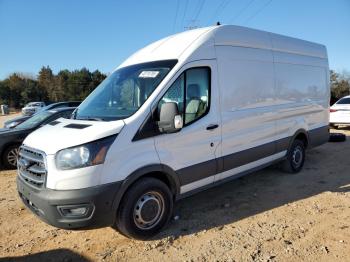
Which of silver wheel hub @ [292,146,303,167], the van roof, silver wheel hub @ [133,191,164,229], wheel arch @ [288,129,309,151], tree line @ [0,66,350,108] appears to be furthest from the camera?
tree line @ [0,66,350,108]

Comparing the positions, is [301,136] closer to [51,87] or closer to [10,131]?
[10,131]

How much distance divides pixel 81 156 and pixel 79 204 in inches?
21.0

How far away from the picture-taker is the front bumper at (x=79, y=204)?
3592 millimetres

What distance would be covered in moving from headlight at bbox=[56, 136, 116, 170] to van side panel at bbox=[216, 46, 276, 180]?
2039 mm

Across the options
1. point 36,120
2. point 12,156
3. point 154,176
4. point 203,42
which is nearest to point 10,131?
point 12,156

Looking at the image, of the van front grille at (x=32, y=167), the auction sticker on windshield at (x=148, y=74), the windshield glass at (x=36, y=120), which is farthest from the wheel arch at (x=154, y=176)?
the windshield glass at (x=36, y=120)

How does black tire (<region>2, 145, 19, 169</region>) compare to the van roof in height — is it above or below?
below

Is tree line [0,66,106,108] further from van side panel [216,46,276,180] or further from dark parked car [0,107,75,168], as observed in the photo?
van side panel [216,46,276,180]

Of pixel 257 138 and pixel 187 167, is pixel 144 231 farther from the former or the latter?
pixel 257 138

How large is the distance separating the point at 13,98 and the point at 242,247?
5937 centimetres

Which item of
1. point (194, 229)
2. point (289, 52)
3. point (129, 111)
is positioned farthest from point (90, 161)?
point (289, 52)

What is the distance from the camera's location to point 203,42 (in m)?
4.71

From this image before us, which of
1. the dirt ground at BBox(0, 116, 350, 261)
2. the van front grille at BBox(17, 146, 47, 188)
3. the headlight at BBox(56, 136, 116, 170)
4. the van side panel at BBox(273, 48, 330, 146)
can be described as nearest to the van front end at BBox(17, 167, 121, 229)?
the van front grille at BBox(17, 146, 47, 188)

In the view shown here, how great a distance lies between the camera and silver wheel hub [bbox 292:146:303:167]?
6977mm
